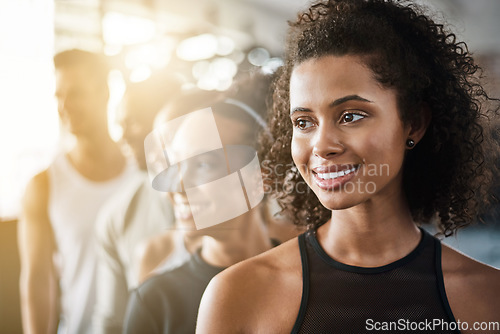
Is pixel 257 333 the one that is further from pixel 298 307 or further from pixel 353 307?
pixel 353 307

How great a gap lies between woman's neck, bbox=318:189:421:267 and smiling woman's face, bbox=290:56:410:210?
39mm

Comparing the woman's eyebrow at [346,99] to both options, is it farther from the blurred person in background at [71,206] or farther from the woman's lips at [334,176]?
the blurred person in background at [71,206]

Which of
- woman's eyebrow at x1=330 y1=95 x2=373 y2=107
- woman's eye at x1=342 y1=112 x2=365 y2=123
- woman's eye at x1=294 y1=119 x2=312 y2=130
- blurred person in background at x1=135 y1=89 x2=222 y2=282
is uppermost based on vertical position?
woman's eyebrow at x1=330 y1=95 x2=373 y2=107

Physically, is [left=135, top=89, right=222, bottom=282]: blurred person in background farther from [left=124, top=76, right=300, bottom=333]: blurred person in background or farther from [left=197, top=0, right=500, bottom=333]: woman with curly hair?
[left=197, top=0, right=500, bottom=333]: woman with curly hair

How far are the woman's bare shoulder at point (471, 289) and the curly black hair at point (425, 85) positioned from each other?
3.9 inches

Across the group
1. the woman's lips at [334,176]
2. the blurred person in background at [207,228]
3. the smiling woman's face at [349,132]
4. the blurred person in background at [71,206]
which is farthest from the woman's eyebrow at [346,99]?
the blurred person in background at [71,206]

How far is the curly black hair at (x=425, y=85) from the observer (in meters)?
0.90

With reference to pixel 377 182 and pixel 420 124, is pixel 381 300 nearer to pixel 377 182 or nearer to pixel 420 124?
pixel 377 182

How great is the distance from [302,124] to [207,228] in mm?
416

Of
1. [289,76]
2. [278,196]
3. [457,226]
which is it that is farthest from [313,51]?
[457,226]

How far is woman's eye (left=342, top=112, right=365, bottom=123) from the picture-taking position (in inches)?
34.6

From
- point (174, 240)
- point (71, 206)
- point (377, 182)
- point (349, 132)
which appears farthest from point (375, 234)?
point (71, 206)

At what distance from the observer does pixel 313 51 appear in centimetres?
93

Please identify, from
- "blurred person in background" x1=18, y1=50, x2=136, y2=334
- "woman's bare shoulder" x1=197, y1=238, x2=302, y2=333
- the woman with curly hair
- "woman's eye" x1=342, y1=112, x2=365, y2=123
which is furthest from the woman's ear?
"blurred person in background" x1=18, y1=50, x2=136, y2=334
